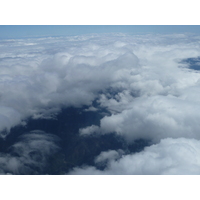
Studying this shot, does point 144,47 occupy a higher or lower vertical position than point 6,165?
higher

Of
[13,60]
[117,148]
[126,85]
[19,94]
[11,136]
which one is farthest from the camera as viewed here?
[126,85]

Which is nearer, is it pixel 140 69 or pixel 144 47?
pixel 140 69

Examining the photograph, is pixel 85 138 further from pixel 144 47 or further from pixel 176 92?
pixel 144 47

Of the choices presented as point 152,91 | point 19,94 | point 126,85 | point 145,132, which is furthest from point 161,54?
point 19,94

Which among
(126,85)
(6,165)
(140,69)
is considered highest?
(140,69)

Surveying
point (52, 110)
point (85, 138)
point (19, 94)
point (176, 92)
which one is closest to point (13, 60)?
point (19, 94)

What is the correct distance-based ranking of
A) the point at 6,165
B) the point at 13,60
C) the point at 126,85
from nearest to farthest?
1. the point at 6,165
2. the point at 13,60
3. the point at 126,85

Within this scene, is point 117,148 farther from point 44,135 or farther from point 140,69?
point 140,69

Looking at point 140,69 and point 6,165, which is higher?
point 140,69

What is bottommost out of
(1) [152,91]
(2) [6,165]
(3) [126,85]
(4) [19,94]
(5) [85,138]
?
(2) [6,165]
